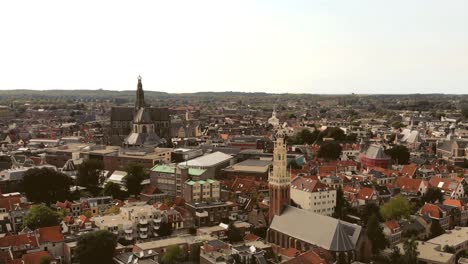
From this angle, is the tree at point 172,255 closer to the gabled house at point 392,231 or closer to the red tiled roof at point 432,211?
the gabled house at point 392,231

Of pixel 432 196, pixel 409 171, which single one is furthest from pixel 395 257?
pixel 409 171

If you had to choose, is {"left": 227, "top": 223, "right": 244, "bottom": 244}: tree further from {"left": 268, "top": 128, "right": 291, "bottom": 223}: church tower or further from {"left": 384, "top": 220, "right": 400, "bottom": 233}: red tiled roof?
{"left": 384, "top": 220, "right": 400, "bottom": 233}: red tiled roof

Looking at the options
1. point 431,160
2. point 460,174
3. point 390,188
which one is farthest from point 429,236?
point 431,160

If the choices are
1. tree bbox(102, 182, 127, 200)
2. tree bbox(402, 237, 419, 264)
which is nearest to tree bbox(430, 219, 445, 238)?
tree bbox(402, 237, 419, 264)

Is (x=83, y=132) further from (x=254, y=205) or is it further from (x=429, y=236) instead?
(x=429, y=236)

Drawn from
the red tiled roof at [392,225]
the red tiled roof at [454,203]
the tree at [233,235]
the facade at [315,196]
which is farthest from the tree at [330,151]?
the tree at [233,235]
